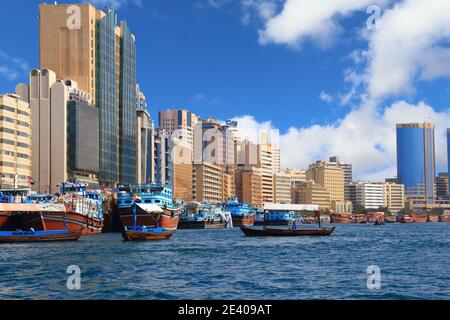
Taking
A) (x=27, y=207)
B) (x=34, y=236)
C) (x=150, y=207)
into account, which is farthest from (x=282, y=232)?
(x=34, y=236)

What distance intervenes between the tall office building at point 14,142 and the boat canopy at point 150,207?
3034 centimetres

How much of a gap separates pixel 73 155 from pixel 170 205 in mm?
43560

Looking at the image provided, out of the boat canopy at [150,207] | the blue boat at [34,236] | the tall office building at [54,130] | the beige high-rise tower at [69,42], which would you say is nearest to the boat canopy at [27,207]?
the blue boat at [34,236]

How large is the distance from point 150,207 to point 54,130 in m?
55.4

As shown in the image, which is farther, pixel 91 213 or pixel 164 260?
pixel 91 213

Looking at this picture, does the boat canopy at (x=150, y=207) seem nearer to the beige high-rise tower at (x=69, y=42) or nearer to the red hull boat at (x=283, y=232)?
the red hull boat at (x=283, y=232)

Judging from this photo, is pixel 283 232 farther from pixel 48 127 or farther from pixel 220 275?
pixel 48 127

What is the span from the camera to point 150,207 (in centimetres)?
13650

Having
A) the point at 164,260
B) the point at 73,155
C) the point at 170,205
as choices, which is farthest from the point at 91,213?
the point at 164,260

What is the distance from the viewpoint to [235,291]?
124 ft

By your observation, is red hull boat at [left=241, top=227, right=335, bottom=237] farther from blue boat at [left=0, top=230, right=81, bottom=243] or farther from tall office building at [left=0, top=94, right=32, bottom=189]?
tall office building at [left=0, top=94, right=32, bottom=189]

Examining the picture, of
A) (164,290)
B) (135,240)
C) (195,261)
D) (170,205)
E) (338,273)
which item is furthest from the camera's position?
(170,205)

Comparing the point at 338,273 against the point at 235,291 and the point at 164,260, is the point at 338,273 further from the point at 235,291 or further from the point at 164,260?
the point at 164,260

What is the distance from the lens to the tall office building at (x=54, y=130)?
177 metres
